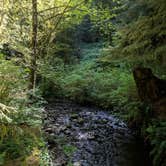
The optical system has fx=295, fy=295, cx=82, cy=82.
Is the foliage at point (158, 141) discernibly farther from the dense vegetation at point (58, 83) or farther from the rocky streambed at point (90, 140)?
the rocky streambed at point (90, 140)

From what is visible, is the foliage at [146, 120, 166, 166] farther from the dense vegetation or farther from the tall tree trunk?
the tall tree trunk

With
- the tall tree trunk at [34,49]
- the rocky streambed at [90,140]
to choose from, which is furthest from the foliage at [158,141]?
the tall tree trunk at [34,49]

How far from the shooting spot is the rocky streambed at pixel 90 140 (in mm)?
6938

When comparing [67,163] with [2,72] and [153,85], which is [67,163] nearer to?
[2,72]

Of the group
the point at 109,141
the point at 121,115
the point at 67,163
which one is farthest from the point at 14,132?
the point at 121,115

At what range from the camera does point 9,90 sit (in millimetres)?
6156

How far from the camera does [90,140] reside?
8.19 metres

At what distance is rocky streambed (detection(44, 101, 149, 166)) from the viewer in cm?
694

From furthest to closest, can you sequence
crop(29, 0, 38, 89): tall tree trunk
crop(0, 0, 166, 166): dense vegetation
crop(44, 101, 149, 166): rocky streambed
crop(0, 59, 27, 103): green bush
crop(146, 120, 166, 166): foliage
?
crop(29, 0, 38, 89): tall tree trunk < crop(44, 101, 149, 166): rocky streambed < crop(146, 120, 166, 166): foliage < crop(0, 59, 27, 103): green bush < crop(0, 0, 166, 166): dense vegetation

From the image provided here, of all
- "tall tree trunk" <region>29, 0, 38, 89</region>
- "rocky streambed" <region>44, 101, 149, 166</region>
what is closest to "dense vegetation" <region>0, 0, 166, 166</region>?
"tall tree trunk" <region>29, 0, 38, 89</region>

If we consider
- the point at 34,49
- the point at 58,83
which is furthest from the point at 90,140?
the point at 58,83

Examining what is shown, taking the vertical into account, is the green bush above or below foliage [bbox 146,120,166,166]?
above

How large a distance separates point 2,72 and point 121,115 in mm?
4887

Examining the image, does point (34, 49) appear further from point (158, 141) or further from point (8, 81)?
point (158, 141)
